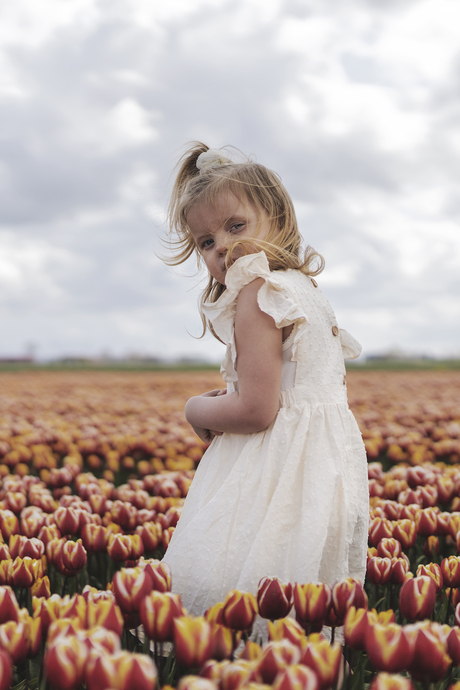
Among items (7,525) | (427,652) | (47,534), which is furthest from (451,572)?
(7,525)

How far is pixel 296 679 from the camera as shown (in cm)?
112

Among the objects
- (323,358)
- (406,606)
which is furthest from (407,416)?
(406,606)

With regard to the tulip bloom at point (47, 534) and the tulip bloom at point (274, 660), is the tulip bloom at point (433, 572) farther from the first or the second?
the tulip bloom at point (47, 534)

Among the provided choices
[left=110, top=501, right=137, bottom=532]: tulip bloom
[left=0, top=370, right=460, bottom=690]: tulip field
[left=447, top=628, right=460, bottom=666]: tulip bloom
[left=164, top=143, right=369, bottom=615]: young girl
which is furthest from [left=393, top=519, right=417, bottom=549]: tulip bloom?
[left=110, top=501, right=137, bottom=532]: tulip bloom

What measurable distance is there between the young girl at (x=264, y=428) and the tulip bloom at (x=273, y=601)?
309 mm

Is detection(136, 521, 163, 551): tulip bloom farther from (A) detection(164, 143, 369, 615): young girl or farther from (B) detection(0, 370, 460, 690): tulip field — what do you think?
(A) detection(164, 143, 369, 615): young girl

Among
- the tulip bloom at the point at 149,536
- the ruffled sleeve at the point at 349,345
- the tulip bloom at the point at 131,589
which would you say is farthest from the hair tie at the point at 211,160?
the tulip bloom at the point at 131,589

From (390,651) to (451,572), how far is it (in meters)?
1.05

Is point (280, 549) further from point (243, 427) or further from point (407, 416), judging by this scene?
point (407, 416)

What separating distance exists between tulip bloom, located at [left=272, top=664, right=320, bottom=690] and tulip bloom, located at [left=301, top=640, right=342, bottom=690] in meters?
0.07

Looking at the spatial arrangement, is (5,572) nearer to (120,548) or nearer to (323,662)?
(120,548)

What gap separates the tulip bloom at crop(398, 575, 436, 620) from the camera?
1.78 meters

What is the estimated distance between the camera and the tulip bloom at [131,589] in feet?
5.64

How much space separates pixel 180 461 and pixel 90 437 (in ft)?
3.93
